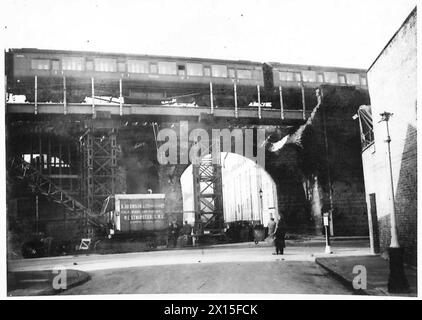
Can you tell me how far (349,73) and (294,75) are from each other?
3.63 meters

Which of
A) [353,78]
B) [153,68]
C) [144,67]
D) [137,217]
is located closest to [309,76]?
[353,78]

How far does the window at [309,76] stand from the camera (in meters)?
24.1

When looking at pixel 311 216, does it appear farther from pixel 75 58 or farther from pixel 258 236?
pixel 75 58

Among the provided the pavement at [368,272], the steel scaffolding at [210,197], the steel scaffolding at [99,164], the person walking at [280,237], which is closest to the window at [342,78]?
the steel scaffolding at [210,197]

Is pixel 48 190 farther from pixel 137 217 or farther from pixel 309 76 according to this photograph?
pixel 309 76

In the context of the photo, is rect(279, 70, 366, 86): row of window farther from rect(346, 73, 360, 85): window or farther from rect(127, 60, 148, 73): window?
rect(127, 60, 148, 73): window

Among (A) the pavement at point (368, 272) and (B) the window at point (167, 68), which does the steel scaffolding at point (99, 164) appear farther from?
(A) the pavement at point (368, 272)

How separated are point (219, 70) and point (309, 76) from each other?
19.5 feet

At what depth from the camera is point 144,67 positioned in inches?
826

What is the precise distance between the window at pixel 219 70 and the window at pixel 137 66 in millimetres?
4048

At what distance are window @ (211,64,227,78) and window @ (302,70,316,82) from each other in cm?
523

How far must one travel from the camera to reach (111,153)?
18812 millimetres

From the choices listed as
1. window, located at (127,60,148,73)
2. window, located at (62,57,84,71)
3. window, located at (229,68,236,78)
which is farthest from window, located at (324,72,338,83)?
window, located at (62,57,84,71)
